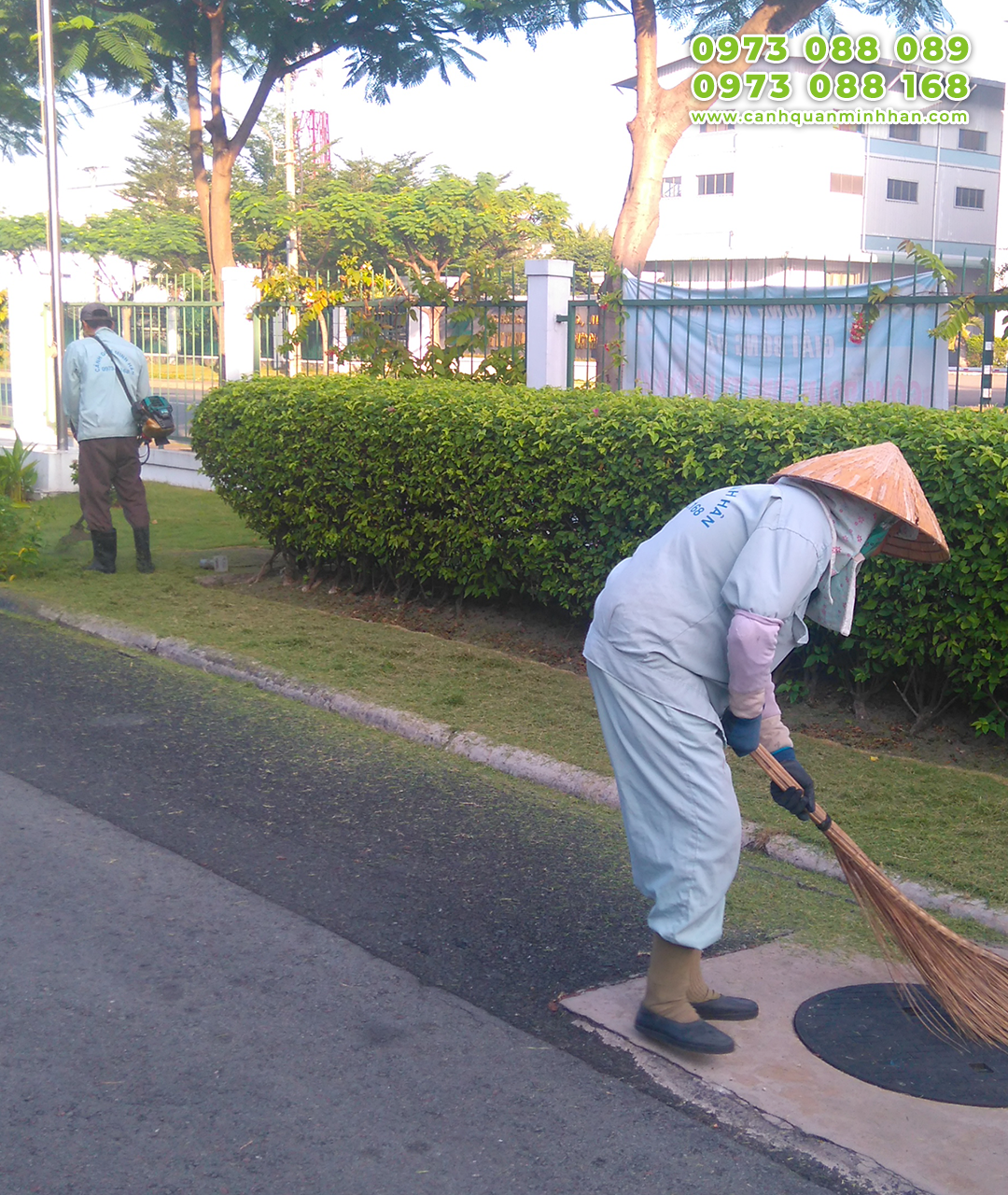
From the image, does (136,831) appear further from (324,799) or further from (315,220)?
(315,220)

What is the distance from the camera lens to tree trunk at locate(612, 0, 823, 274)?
626 inches

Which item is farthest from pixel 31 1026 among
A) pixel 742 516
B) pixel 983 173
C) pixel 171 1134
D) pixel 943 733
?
pixel 983 173

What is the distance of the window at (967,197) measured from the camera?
6825 cm

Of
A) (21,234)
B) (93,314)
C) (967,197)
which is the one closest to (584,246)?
(967,197)

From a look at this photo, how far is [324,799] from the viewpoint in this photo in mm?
5379

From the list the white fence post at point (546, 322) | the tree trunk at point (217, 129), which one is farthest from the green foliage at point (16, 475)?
the tree trunk at point (217, 129)

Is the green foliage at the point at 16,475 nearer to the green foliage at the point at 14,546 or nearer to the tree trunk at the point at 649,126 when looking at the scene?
the green foliage at the point at 14,546

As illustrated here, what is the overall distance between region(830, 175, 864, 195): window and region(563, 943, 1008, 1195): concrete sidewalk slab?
6564 cm

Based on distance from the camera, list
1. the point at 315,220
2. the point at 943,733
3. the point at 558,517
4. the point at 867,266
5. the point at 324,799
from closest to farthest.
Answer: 1. the point at 324,799
2. the point at 943,733
3. the point at 558,517
4. the point at 867,266
5. the point at 315,220

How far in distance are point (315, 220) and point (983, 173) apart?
130ft

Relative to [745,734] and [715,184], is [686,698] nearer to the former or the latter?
[745,734]

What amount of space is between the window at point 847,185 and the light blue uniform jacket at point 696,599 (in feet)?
216

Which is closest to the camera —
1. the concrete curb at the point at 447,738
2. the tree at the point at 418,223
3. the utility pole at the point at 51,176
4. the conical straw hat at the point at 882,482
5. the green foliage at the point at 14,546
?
the conical straw hat at the point at 882,482

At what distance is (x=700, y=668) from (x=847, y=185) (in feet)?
220
